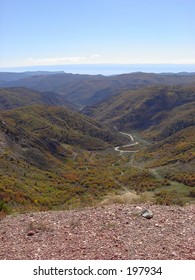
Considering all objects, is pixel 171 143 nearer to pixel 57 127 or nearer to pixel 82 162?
pixel 82 162

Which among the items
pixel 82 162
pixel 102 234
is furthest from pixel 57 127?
pixel 102 234

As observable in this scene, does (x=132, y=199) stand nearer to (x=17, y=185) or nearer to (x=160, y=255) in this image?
(x=160, y=255)

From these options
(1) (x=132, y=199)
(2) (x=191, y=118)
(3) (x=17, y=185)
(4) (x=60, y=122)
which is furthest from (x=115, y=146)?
(1) (x=132, y=199)

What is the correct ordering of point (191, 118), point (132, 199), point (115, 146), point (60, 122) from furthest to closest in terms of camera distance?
point (191, 118) → point (60, 122) → point (115, 146) → point (132, 199)

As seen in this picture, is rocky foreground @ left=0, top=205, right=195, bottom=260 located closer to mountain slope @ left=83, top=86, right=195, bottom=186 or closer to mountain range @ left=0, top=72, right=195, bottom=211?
mountain range @ left=0, top=72, right=195, bottom=211

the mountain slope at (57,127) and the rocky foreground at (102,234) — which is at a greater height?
the rocky foreground at (102,234)

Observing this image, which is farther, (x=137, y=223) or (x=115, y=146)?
(x=115, y=146)

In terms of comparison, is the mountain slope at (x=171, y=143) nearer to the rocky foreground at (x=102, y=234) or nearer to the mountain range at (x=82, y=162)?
the mountain range at (x=82, y=162)

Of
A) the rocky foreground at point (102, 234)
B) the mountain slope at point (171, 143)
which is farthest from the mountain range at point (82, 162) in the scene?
the rocky foreground at point (102, 234)

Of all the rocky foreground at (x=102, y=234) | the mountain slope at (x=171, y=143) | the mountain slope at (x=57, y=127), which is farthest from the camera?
the mountain slope at (x=57, y=127)
